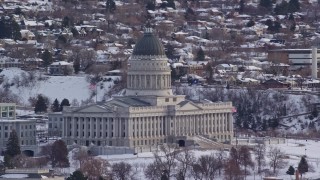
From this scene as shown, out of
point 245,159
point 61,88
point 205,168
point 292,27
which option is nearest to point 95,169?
point 205,168

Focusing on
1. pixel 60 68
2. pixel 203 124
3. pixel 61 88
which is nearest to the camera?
pixel 203 124

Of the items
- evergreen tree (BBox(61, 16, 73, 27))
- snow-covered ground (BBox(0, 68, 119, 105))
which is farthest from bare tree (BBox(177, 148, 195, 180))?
evergreen tree (BBox(61, 16, 73, 27))

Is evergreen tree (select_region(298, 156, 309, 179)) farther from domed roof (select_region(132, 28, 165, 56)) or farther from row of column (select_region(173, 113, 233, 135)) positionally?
domed roof (select_region(132, 28, 165, 56))

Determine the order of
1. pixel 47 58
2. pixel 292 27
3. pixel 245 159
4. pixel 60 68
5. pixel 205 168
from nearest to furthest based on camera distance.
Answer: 1. pixel 205 168
2. pixel 245 159
3. pixel 60 68
4. pixel 47 58
5. pixel 292 27

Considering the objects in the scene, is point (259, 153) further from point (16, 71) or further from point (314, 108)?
point (16, 71)

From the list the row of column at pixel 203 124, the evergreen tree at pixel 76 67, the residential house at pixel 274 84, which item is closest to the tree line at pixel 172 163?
the row of column at pixel 203 124

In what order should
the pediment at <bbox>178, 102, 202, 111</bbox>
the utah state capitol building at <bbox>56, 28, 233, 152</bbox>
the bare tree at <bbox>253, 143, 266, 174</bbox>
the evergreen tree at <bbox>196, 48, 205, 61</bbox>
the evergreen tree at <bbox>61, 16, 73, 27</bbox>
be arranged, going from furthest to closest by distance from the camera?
1. the evergreen tree at <bbox>61, 16, 73, 27</bbox>
2. the evergreen tree at <bbox>196, 48, 205, 61</bbox>
3. the pediment at <bbox>178, 102, 202, 111</bbox>
4. the utah state capitol building at <bbox>56, 28, 233, 152</bbox>
5. the bare tree at <bbox>253, 143, 266, 174</bbox>

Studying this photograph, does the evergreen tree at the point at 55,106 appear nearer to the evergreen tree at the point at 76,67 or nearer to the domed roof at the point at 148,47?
the domed roof at the point at 148,47

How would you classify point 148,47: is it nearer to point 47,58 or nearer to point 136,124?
point 136,124
